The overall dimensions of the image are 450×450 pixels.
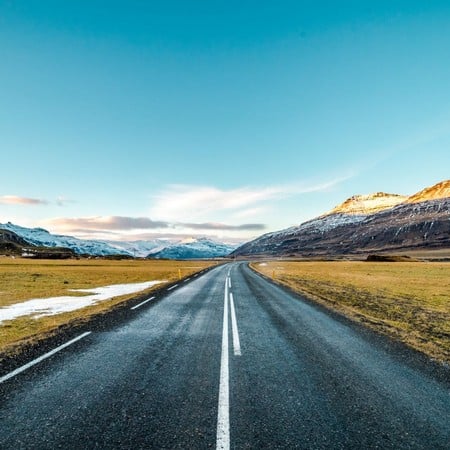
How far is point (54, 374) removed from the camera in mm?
6707

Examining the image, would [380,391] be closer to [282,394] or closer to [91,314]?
[282,394]

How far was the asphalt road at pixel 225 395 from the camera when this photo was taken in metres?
4.45

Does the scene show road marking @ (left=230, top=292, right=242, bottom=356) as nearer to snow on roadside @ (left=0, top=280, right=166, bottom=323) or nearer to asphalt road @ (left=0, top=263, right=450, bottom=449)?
asphalt road @ (left=0, top=263, right=450, bottom=449)

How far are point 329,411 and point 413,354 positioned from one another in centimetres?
487

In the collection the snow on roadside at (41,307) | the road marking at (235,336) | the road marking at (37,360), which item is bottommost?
the road marking at (235,336)

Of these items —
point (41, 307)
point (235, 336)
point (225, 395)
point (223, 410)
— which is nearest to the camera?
point (223, 410)

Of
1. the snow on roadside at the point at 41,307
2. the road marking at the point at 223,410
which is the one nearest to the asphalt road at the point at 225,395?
the road marking at the point at 223,410

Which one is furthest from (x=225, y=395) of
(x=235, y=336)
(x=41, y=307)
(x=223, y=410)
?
(x=41, y=307)

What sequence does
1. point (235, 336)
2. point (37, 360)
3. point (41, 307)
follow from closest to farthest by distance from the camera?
point (37, 360) < point (235, 336) < point (41, 307)

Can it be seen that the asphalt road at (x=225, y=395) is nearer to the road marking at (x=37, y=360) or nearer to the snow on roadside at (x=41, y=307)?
the road marking at (x=37, y=360)

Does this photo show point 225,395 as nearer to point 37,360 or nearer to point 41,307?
point 37,360

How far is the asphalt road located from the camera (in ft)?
14.6

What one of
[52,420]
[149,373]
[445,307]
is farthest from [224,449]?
[445,307]

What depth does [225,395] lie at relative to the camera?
5777 mm
